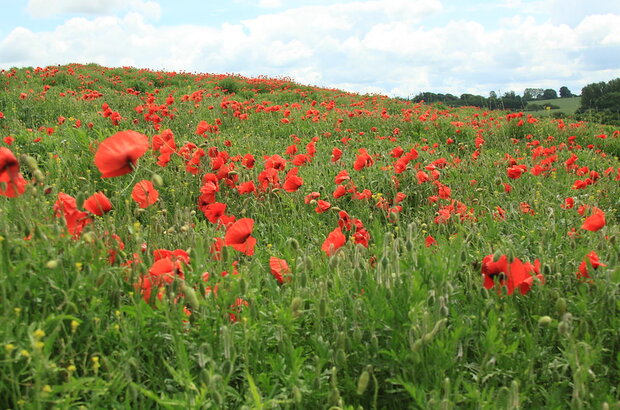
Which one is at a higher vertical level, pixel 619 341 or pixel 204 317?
pixel 204 317

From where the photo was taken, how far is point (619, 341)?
1895 millimetres

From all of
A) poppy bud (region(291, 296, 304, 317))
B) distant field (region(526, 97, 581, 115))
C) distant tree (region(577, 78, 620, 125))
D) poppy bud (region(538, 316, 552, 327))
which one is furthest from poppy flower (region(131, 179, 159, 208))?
distant tree (region(577, 78, 620, 125))

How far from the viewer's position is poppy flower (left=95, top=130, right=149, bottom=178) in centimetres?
184

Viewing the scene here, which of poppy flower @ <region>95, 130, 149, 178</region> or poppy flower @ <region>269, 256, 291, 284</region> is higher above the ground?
poppy flower @ <region>95, 130, 149, 178</region>

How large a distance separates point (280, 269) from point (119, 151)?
2.72 ft

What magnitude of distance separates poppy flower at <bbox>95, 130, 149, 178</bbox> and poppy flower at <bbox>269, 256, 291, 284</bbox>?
2.43 ft

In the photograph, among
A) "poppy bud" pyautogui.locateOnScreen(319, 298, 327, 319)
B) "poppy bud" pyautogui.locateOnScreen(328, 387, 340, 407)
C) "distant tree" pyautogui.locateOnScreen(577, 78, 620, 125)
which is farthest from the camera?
"distant tree" pyautogui.locateOnScreen(577, 78, 620, 125)

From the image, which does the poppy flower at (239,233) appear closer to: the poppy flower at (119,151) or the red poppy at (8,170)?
the poppy flower at (119,151)

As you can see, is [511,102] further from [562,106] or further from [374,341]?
[562,106]

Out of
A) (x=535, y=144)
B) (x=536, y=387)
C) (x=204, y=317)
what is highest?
(x=535, y=144)

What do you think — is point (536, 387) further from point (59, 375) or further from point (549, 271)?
point (59, 375)

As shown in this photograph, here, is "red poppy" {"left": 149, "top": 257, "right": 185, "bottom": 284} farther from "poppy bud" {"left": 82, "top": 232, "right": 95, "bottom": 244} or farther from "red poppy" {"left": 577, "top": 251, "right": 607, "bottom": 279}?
"red poppy" {"left": 577, "top": 251, "right": 607, "bottom": 279}

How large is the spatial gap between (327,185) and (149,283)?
2.81 meters

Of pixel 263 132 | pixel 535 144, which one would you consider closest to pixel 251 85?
pixel 263 132
